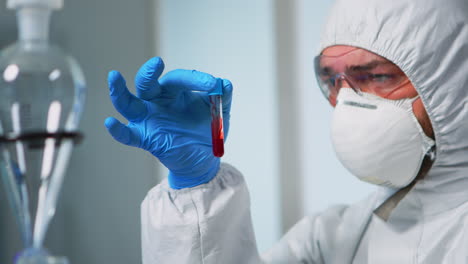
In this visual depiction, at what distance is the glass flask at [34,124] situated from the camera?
2.58ft

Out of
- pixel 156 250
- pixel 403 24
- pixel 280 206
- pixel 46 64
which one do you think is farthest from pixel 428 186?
pixel 280 206

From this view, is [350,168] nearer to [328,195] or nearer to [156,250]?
[156,250]

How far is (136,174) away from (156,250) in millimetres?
1211

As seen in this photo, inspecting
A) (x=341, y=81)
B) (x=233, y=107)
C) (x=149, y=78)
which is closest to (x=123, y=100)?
(x=149, y=78)

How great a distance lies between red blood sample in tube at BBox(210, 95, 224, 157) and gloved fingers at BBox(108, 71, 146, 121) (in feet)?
Answer: 0.46

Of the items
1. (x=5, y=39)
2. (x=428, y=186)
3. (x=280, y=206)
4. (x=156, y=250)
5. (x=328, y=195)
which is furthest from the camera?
(x=280, y=206)

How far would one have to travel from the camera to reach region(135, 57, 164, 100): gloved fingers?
0.94 m

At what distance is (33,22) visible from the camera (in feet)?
2.71

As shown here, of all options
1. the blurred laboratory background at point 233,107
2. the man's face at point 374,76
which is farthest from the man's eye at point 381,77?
the blurred laboratory background at point 233,107

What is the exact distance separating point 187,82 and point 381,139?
45cm

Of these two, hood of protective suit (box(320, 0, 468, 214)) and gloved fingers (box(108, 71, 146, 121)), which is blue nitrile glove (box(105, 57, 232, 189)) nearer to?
gloved fingers (box(108, 71, 146, 121))

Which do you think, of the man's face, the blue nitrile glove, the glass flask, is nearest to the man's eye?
the man's face

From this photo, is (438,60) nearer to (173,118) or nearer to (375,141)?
(375,141)

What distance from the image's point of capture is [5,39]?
6.00ft
